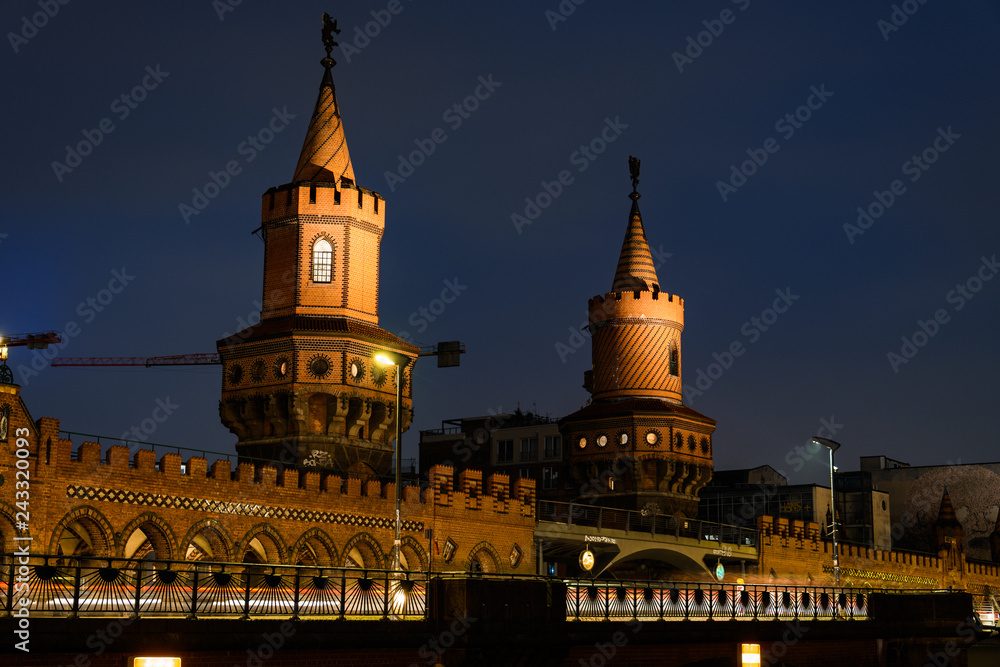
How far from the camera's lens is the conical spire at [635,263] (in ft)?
214

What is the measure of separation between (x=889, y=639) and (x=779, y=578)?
2266cm

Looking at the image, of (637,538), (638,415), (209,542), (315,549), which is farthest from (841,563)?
(209,542)

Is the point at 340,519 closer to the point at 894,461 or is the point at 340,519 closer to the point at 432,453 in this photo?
the point at 432,453

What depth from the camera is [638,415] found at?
61438mm

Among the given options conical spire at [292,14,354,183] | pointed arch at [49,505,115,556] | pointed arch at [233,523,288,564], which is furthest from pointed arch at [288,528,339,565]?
conical spire at [292,14,354,183]

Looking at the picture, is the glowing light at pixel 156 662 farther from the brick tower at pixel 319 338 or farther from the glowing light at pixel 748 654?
the brick tower at pixel 319 338

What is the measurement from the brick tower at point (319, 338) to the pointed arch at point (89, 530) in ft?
38.9

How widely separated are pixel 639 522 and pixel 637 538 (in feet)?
13.3

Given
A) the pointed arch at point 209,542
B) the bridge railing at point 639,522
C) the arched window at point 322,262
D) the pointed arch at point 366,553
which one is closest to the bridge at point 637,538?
the bridge railing at point 639,522

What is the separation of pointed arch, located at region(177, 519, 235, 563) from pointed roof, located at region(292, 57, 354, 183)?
55.7 ft

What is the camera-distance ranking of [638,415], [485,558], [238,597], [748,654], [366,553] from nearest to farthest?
[238,597]
[748,654]
[366,553]
[485,558]
[638,415]

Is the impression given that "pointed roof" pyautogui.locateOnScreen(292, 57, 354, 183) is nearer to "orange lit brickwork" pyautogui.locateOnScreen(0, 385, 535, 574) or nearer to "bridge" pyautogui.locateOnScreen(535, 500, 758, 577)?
"orange lit brickwork" pyautogui.locateOnScreen(0, 385, 535, 574)

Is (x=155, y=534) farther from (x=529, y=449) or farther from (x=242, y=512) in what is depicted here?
(x=529, y=449)

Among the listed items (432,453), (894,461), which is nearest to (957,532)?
A: (894,461)
